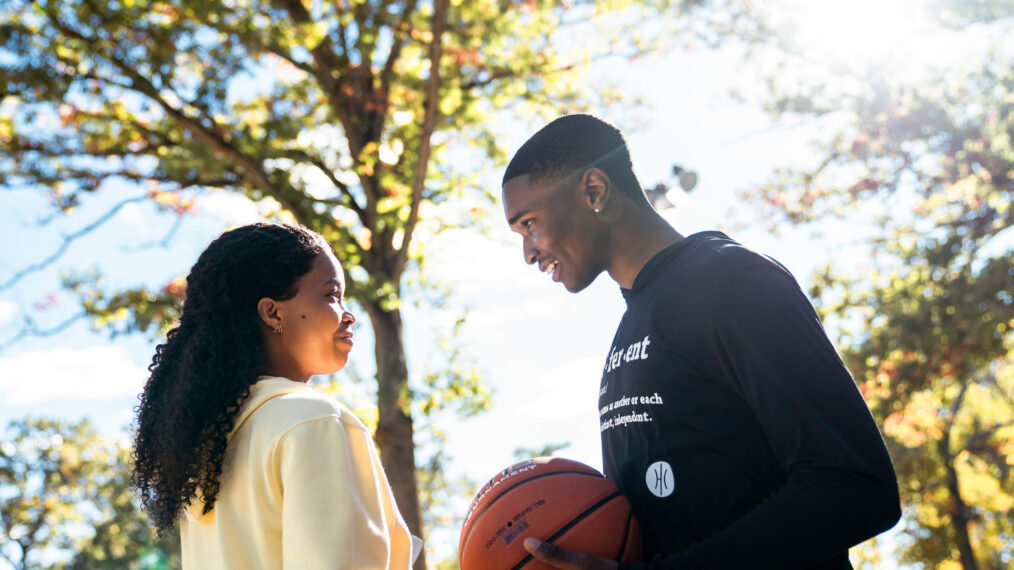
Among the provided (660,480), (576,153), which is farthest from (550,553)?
(576,153)

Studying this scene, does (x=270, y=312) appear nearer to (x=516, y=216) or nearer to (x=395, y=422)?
(x=516, y=216)

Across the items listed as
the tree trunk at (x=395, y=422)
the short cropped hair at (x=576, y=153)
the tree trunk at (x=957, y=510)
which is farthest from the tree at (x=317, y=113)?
the tree trunk at (x=957, y=510)

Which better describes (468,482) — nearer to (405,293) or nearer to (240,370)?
(405,293)

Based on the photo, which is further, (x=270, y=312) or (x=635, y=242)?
(x=635, y=242)

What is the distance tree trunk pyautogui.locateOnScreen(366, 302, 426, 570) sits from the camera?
1002cm

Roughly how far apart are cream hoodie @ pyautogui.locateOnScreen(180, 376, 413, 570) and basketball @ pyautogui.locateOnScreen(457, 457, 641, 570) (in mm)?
321

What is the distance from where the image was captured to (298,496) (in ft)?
6.73

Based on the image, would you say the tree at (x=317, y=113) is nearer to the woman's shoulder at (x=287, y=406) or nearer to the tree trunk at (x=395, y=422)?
the tree trunk at (x=395, y=422)

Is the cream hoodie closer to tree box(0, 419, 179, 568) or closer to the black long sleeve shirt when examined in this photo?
the black long sleeve shirt

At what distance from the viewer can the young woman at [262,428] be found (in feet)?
6.79

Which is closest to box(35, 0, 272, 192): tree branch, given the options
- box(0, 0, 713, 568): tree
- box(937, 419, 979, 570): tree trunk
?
box(0, 0, 713, 568): tree

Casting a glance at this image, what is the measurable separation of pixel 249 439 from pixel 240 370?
0.71 feet

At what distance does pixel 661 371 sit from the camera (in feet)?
7.78

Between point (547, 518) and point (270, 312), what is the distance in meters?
1.06
